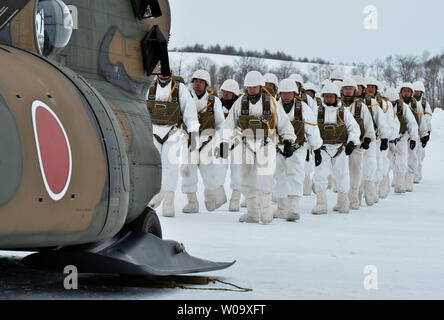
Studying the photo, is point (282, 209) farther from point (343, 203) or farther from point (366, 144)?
point (366, 144)

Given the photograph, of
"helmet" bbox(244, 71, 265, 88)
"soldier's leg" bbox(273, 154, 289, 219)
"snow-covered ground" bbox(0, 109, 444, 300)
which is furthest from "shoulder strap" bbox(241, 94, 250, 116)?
"snow-covered ground" bbox(0, 109, 444, 300)

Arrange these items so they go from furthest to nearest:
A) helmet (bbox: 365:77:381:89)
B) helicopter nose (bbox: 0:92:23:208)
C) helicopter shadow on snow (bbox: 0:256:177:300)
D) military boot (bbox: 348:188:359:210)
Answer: helmet (bbox: 365:77:381:89) → military boot (bbox: 348:188:359:210) → helicopter shadow on snow (bbox: 0:256:177:300) → helicopter nose (bbox: 0:92:23:208)

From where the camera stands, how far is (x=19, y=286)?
15.6 feet

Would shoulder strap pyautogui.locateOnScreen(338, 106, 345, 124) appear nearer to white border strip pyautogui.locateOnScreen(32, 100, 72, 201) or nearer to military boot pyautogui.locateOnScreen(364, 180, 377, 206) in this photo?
military boot pyautogui.locateOnScreen(364, 180, 377, 206)

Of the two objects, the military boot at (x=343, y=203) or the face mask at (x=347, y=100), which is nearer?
the military boot at (x=343, y=203)

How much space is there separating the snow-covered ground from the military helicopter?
0.28 metres

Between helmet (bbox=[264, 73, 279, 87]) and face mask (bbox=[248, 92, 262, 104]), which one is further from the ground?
helmet (bbox=[264, 73, 279, 87])

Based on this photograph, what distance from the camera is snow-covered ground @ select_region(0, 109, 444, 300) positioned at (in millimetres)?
4711

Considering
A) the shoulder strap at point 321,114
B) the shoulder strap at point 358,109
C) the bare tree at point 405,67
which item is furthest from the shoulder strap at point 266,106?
the bare tree at point 405,67

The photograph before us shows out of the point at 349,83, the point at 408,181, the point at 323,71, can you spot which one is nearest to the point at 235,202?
the point at 349,83

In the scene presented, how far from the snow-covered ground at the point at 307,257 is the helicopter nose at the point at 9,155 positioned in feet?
3.99

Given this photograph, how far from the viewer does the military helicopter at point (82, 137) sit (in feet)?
11.4

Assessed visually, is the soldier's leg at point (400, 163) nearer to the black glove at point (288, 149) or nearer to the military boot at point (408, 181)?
the military boot at point (408, 181)

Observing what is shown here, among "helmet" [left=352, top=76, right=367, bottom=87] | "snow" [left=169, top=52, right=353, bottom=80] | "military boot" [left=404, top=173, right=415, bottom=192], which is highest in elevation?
"snow" [left=169, top=52, right=353, bottom=80]
